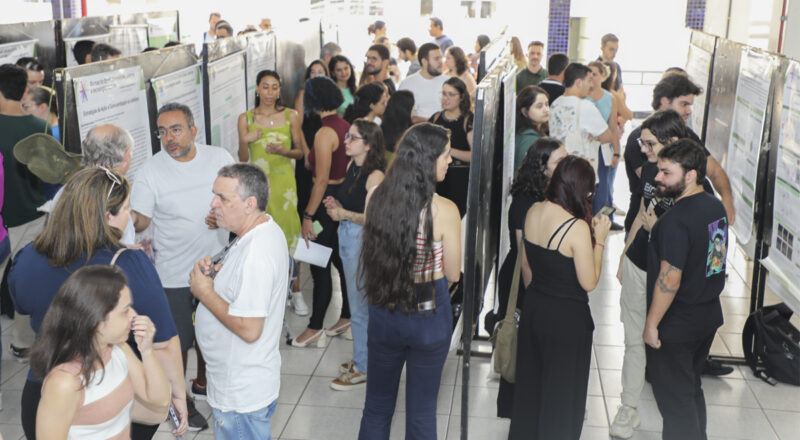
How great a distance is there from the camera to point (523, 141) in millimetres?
4801

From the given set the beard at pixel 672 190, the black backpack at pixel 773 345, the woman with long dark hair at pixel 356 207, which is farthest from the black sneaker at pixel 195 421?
the black backpack at pixel 773 345

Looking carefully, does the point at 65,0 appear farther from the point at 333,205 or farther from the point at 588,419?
the point at 588,419

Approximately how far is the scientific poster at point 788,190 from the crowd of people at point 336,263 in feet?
1.31

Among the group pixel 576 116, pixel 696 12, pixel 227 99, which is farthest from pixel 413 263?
pixel 696 12

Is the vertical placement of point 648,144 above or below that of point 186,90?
below

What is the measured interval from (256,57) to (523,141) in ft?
8.41

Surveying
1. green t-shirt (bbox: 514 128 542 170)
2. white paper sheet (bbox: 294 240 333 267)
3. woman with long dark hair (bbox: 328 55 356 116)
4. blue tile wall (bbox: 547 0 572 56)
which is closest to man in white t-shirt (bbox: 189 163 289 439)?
white paper sheet (bbox: 294 240 333 267)

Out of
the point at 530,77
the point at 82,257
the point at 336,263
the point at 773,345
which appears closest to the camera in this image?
the point at 82,257

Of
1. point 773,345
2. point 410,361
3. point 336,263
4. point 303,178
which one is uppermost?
point 303,178

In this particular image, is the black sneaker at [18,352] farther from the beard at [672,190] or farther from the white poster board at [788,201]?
the white poster board at [788,201]

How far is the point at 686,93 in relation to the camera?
4988 millimetres

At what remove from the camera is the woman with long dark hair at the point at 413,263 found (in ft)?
9.84

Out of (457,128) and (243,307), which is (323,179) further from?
(243,307)

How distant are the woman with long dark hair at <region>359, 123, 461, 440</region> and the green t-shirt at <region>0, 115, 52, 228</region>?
263cm
